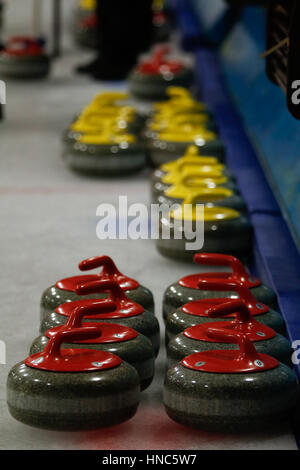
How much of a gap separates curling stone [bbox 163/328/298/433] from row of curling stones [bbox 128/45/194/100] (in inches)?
201

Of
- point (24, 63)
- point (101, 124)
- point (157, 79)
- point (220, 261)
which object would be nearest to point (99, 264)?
point (220, 261)

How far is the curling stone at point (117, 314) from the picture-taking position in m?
2.55

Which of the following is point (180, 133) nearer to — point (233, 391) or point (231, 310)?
point (231, 310)

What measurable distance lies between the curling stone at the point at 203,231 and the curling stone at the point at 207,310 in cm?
91

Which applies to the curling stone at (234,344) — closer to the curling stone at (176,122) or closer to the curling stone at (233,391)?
the curling stone at (233,391)

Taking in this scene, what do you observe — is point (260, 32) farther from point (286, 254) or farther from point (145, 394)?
point (145, 394)

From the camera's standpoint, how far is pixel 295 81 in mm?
3025

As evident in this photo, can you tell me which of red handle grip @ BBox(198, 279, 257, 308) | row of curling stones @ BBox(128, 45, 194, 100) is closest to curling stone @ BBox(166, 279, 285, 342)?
red handle grip @ BBox(198, 279, 257, 308)

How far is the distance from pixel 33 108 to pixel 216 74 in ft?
4.30

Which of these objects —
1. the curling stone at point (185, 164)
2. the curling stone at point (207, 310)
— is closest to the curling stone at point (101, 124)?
the curling stone at point (185, 164)

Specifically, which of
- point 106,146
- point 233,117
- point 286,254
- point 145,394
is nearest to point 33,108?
point 233,117

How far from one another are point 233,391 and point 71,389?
35 centimetres

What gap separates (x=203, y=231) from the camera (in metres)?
3.59

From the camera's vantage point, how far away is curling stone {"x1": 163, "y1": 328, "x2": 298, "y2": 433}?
2193mm
